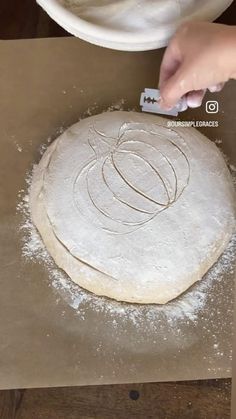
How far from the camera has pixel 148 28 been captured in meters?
1.00

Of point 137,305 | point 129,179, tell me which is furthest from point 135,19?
point 137,305

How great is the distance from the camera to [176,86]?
86 cm

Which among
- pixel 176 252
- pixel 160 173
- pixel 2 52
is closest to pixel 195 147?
pixel 160 173

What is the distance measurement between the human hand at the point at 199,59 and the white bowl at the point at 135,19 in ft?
0.40

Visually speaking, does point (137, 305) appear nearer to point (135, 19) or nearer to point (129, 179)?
point (129, 179)

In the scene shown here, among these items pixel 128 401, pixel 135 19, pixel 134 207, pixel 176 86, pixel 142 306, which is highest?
pixel 135 19

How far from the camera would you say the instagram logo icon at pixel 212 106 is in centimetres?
109

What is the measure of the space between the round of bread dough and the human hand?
14 cm

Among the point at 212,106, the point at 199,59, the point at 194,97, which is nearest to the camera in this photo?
the point at 199,59

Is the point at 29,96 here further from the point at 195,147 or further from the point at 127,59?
the point at 195,147

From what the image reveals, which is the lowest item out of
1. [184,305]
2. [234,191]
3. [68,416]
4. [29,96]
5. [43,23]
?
[68,416]

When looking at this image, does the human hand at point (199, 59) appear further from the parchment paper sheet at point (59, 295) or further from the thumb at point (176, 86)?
the parchment paper sheet at point (59, 295)

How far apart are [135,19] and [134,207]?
315mm

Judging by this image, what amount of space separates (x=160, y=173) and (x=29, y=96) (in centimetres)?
30
